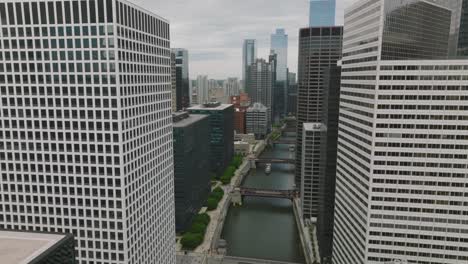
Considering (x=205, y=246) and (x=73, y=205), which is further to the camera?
(x=205, y=246)

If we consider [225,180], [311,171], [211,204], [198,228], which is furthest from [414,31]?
[225,180]

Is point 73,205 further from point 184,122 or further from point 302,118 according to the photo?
point 302,118

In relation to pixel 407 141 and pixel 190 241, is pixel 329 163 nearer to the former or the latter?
pixel 407 141

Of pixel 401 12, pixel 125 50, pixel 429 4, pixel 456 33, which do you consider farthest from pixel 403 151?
pixel 456 33

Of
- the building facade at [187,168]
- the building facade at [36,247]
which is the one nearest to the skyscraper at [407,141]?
the building facade at [36,247]

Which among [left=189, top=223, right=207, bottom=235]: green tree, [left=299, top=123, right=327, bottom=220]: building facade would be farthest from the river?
[left=189, top=223, right=207, bottom=235]: green tree

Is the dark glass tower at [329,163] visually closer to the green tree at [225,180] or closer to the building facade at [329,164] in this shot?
the building facade at [329,164]
